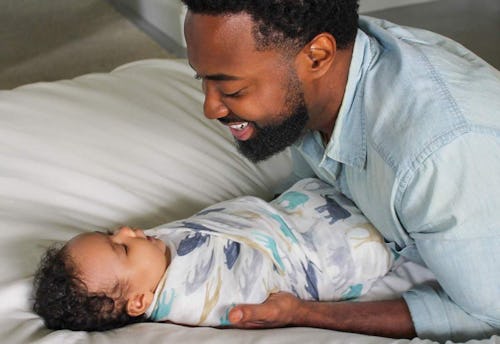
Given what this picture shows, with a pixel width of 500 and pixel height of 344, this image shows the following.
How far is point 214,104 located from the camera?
3.62ft

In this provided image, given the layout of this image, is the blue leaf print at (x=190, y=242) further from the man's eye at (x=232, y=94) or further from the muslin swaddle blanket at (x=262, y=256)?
the man's eye at (x=232, y=94)

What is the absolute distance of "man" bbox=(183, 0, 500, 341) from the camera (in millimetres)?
953

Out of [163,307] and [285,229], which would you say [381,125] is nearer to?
[285,229]

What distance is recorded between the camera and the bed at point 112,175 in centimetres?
104

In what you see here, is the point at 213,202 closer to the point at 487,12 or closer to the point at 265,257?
the point at 265,257

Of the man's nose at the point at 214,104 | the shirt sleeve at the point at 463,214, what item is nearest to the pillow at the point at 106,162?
the man's nose at the point at 214,104

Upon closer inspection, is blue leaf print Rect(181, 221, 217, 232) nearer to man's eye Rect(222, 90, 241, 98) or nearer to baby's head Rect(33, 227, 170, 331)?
baby's head Rect(33, 227, 170, 331)

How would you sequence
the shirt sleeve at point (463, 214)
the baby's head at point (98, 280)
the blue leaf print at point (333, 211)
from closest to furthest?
the shirt sleeve at point (463, 214) < the baby's head at point (98, 280) < the blue leaf print at point (333, 211)

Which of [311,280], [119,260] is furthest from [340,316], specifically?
[119,260]

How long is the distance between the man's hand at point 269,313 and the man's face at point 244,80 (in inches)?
11.2

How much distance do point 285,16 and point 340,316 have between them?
0.54m

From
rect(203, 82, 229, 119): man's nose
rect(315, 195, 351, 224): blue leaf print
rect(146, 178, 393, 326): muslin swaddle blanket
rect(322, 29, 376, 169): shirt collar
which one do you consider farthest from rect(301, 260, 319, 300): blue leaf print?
rect(203, 82, 229, 119): man's nose

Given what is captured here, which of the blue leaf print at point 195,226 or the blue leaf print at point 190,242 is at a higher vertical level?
the blue leaf print at point 195,226

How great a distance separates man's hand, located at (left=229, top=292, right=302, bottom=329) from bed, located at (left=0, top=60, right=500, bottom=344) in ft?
0.11
